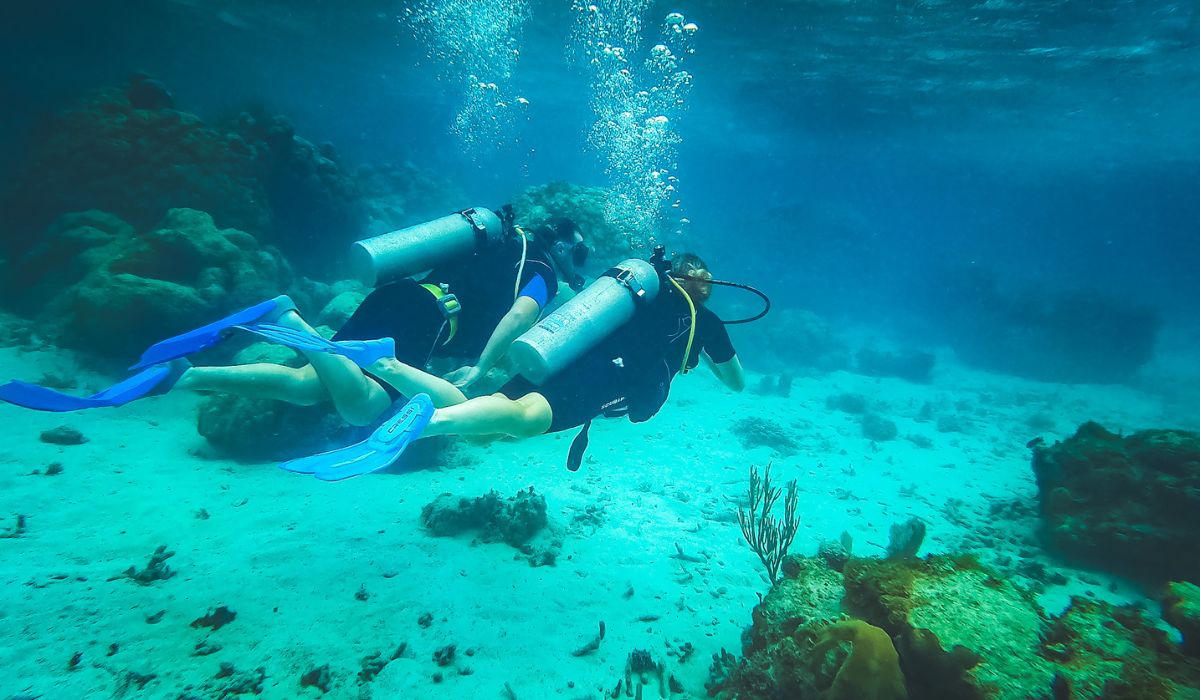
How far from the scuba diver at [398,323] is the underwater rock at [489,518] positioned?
1.62 meters

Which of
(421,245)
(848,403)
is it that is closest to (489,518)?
(421,245)

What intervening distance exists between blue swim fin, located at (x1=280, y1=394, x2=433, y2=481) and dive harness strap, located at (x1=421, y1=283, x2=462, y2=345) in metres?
1.59

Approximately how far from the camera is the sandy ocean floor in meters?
3.23

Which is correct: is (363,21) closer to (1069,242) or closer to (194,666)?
(194,666)

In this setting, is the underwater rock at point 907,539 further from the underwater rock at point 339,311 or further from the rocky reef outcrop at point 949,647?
the underwater rock at point 339,311

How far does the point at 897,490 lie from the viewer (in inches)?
386

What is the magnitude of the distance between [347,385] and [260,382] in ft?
2.65

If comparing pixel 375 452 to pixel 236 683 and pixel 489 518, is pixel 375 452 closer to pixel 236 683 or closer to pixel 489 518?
pixel 236 683

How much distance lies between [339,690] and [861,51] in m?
A: 27.0

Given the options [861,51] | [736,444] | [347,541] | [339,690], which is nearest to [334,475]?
[339,690]

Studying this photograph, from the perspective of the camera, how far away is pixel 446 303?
4.82 meters

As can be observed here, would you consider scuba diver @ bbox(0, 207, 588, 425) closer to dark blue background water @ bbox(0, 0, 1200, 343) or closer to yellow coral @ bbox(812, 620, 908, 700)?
yellow coral @ bbox(812, 620, 908, 700)

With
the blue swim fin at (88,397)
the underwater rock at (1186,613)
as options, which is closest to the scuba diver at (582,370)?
the blue swim fin at (88,397)

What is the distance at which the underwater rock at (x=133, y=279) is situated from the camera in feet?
25.8
